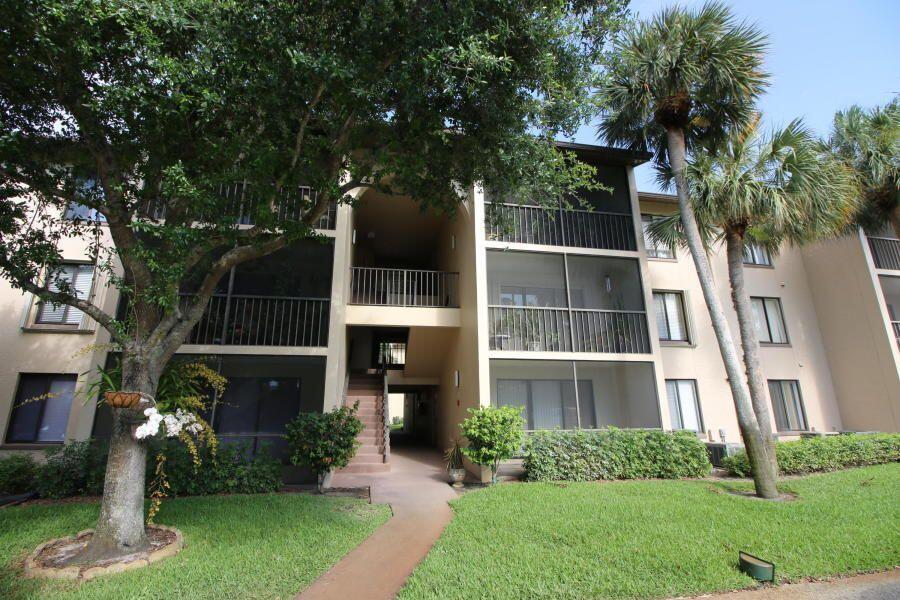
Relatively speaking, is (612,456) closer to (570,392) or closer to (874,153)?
(570,392)

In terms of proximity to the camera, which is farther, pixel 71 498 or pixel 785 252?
pixel 785 252

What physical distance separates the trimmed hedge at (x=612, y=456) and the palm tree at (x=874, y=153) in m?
8.95

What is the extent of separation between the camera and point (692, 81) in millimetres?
9445

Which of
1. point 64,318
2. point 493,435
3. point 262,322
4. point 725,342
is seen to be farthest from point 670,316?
point 64,318

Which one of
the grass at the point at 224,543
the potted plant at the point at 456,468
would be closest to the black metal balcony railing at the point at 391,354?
the potted plant at the point at 456,468

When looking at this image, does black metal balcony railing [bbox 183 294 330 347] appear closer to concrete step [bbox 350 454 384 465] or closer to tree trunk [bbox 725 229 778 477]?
concrete step [bbox 350 454 384 465]

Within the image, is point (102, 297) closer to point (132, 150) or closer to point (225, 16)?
point (132, 150)

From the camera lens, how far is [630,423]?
12.5m

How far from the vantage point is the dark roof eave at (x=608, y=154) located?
12039mm

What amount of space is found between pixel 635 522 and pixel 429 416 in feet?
36.7

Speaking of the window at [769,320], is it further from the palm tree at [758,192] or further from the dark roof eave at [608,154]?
the dark roof eave at [608,154]

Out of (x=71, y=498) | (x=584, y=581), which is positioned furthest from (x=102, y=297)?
(x=584, y=581)

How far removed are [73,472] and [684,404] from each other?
14.9m

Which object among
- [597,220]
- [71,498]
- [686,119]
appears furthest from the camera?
[597,220]
